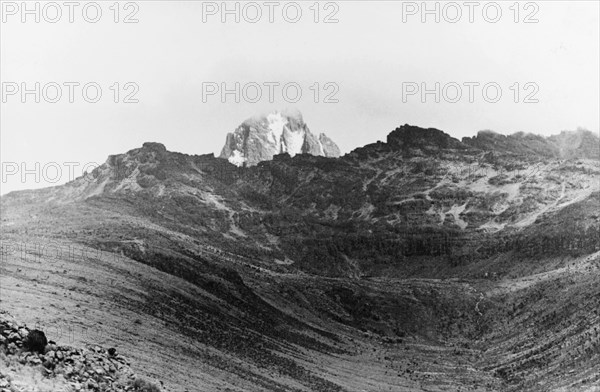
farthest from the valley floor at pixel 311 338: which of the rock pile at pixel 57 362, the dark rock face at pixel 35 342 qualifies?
the dark rock face at pixel 35 342

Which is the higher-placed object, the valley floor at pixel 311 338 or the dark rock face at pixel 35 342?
the dark rock face at pixel 35 342

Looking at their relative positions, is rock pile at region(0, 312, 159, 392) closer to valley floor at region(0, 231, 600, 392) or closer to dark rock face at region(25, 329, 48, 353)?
dark rock face at region(25, 329, 48, 353)

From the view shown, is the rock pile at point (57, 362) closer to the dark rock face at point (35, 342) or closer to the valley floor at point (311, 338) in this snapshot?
the dark rock face at point (35, 342)

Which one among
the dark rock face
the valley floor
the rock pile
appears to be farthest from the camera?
the valley floor

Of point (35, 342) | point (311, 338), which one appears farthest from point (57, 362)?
point (311, 338)

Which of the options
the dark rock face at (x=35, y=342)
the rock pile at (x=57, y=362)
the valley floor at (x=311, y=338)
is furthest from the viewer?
the valley floor at (x=311, y=338)

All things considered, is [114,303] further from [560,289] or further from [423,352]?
[560,289]

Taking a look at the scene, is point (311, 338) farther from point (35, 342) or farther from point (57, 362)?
point (35, 342)

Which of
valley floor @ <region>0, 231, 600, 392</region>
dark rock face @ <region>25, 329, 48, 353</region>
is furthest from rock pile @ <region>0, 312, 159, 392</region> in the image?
valley floor @ <region>0, 231, 600, 392</region>
